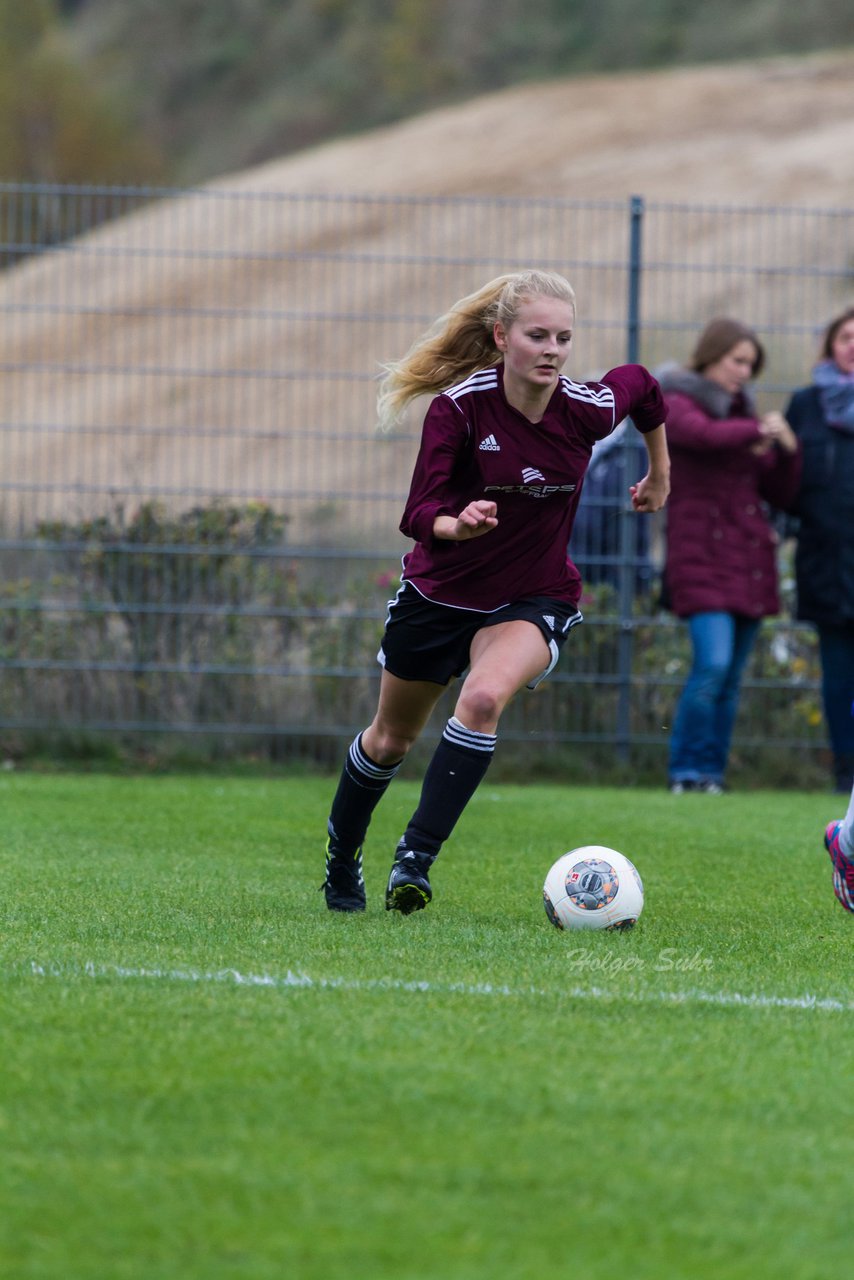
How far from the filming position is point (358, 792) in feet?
17.2

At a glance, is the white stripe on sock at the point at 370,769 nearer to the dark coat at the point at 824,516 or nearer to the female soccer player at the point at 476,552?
the female soccer player at the point at 476,552

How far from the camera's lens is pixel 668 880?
6.02 meters

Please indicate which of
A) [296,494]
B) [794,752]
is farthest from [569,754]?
[296,494]

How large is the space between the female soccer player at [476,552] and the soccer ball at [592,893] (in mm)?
335

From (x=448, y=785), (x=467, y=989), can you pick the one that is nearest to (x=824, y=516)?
(x=448, y=785)

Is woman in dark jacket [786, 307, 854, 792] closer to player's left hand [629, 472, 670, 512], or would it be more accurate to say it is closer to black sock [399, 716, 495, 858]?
player's left hand [629, 472, 670, 512]

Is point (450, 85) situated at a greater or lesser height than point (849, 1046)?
greater

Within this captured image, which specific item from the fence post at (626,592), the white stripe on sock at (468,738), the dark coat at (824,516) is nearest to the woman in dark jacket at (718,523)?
the dark coat at (824,516)

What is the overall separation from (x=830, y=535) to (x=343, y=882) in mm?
4532

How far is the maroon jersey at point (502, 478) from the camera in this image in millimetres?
5023

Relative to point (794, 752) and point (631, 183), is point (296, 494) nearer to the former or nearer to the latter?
point (794, 752)

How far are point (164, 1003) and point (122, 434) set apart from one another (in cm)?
634

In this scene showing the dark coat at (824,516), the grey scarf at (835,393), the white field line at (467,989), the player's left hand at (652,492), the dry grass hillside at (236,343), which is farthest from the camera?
the dry grass hillside at (236,343)

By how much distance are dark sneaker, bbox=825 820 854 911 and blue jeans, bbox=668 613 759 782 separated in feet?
11.6
